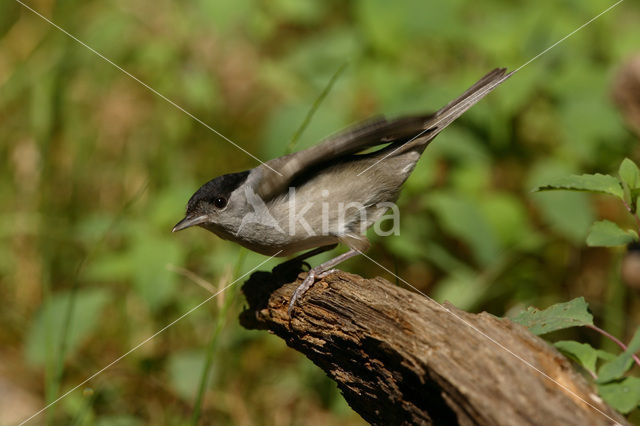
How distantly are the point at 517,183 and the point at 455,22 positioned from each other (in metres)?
1.25

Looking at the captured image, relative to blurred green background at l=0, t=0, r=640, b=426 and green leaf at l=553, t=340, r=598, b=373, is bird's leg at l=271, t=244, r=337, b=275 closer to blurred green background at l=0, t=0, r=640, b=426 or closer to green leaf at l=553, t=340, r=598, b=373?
blurred green background at l=0, t=0, r=640, b=426

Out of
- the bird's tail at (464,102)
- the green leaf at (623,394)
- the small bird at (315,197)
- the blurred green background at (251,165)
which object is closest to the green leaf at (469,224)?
the blurred green background at (251,165)

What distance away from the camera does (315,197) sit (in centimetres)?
297

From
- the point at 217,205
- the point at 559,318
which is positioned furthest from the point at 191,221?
the point at 559,318

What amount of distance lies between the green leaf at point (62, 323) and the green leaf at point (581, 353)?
267cm

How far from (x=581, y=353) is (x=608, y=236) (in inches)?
13.4

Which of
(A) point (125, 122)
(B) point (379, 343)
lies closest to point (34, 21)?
(A) point (125, 122)

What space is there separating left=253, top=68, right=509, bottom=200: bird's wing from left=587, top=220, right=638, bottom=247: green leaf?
655 mm

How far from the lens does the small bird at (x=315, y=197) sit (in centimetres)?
290

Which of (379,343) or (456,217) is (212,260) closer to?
(456,217)

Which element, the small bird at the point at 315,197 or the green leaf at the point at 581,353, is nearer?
the green leaf at the point at 581,353

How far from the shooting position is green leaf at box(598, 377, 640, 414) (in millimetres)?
1781

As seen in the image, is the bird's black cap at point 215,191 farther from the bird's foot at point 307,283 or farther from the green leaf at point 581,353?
the green leaf at point 581,353

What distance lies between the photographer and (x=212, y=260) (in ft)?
13.0
